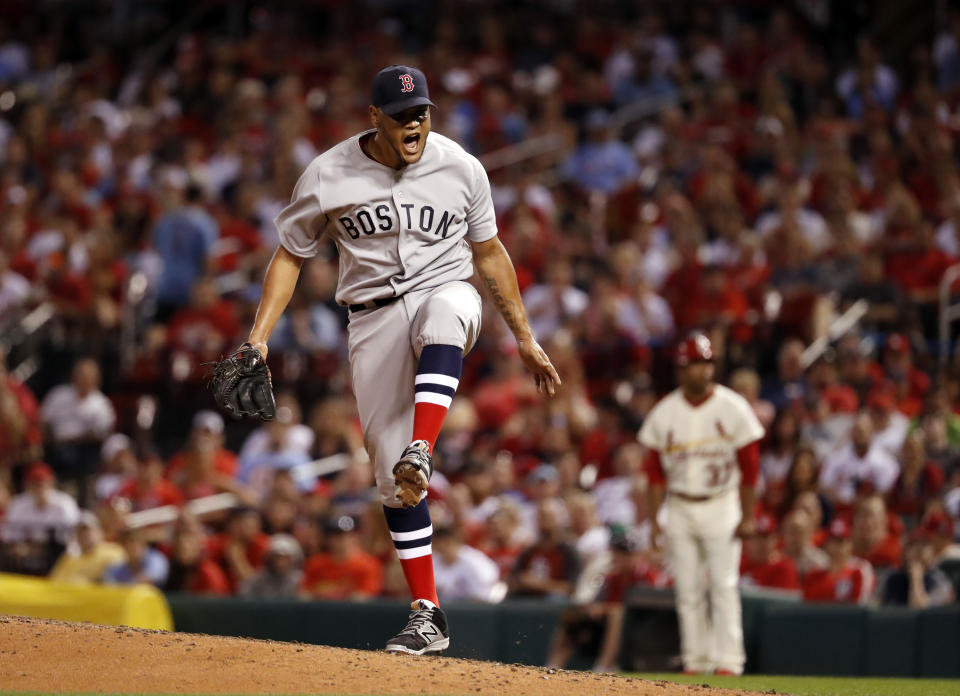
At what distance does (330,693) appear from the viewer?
4.48 m

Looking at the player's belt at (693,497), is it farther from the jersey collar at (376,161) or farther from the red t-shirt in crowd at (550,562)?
the jersey collar at (376,161)

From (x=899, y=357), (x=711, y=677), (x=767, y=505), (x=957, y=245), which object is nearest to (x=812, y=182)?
(x=957, y=245)

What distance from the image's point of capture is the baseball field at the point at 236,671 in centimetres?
462

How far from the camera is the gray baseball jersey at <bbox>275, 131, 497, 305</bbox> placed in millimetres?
5320

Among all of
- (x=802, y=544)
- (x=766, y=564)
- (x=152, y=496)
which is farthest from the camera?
(x=152, y=496)

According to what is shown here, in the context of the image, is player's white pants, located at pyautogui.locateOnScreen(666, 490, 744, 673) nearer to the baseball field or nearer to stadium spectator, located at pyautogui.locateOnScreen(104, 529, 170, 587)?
the baseball field

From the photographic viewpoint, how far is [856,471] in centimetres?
977

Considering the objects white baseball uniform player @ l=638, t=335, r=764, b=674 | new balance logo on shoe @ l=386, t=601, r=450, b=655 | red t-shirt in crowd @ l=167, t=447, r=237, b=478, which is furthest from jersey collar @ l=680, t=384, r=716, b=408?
red t-shirt in crowd @ l=167, t=447, r=237, b=478

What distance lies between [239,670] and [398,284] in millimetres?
1475

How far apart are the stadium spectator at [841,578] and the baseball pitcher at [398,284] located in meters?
3.79

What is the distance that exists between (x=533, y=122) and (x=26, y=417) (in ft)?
20.3

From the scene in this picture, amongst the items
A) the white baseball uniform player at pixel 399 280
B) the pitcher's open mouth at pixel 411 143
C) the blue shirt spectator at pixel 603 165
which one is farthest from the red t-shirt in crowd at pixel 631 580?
the blue shirt spectator at pixel 603 165

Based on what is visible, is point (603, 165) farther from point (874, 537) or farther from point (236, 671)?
point (236, 671)

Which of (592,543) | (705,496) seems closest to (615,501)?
(592,543)
